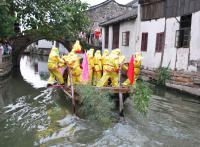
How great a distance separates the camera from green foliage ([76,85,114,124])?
9.16 meters

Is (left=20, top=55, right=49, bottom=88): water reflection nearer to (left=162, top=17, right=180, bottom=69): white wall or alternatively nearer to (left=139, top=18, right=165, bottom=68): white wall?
(left=139, top=18, right=165, bottom=68): white wall

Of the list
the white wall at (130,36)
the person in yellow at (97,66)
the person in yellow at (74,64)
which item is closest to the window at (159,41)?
the white wall at (130,36)

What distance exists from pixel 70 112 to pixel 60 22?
34.3 feet

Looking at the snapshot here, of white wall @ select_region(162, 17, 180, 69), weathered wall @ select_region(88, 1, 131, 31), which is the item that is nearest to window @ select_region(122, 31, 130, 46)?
white wall @ select_region(162, 17, 180, 69)

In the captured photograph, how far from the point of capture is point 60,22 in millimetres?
20172

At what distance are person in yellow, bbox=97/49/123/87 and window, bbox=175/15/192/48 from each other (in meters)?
5.49

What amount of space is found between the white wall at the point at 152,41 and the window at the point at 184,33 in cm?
163

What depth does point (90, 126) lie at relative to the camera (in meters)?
9.27

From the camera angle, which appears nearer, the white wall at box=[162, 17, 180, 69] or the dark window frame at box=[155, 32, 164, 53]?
the white wall at box=[162, 17, 180, 69]

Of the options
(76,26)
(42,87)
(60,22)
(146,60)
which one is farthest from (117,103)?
(76,26)

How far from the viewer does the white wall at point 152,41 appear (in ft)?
59.8

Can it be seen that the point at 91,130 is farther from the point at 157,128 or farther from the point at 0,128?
the point at 0,128

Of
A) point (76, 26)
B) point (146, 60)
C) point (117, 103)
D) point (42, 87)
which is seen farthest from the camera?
point (76, 26)

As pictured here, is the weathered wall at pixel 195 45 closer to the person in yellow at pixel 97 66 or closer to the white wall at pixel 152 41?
the white wall at pixel 152 41
